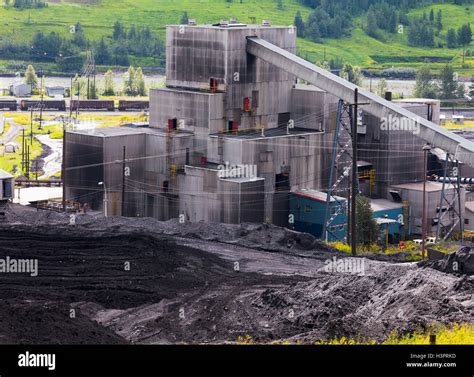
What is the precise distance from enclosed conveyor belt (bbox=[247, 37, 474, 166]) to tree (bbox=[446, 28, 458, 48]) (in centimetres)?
13087

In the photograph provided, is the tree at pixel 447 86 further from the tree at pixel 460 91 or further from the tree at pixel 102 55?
the tree at pixel 102 55

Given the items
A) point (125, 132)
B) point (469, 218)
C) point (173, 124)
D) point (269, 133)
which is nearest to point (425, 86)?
point (469, 218)

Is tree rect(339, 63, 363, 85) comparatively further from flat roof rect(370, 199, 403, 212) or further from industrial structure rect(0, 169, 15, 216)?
industrial structure rect(0, 169, 15, 216)

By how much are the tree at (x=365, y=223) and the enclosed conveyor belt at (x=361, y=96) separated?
4.86 meters

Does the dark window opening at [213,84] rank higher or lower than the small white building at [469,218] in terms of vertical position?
higher

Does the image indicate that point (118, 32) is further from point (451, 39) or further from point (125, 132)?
point (125, 132)

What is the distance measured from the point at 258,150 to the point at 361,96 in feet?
19.3

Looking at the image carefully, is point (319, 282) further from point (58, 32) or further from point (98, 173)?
point (58, 32)

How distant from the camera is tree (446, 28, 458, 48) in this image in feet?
633

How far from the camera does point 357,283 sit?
3900 centimetres

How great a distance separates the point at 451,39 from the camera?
19338cm

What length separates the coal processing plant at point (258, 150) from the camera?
61.8 m

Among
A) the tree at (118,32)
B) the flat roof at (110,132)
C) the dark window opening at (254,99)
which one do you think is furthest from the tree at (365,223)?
the tree at (118,32)

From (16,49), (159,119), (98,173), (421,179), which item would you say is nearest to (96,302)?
(98,173)
